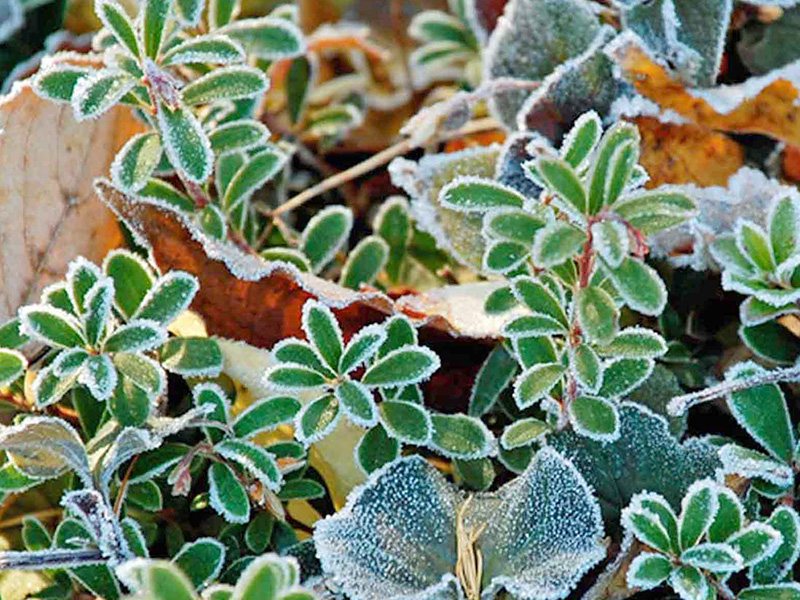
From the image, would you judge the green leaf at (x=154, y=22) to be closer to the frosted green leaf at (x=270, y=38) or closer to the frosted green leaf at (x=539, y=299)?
the frosted green leaf at (x=270, y=38)

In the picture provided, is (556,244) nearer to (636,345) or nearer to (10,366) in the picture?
(636,345)

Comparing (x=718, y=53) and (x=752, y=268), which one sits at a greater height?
(x=718, y=53)

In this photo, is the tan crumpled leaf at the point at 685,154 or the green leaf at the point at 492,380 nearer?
the green leaf at the point at 492,380

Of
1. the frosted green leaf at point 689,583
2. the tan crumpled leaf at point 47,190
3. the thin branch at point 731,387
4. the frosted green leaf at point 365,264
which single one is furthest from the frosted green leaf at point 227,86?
the frosted green leaf at point 689,583

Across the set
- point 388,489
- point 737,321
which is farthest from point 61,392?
point 737,321

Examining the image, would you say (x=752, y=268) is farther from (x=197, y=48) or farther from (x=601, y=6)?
(x=197, y=48)
